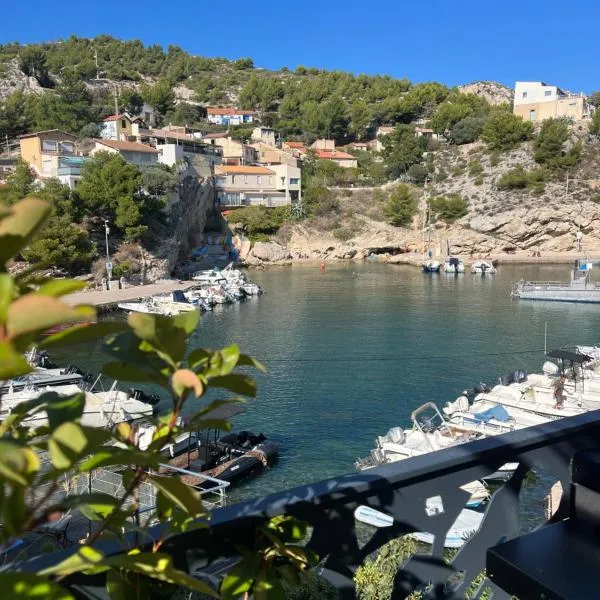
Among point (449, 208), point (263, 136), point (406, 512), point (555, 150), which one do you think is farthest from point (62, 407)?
point (263, 136)

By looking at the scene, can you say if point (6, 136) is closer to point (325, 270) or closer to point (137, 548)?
point (325, 270)

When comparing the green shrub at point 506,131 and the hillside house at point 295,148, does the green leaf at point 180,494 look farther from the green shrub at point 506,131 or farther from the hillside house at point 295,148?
the hillside house at point 295,148

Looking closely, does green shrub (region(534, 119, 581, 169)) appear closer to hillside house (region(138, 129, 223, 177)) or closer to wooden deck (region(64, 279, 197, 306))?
hillside house (region(138, 129, 223, 177))

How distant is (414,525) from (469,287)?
3637cm

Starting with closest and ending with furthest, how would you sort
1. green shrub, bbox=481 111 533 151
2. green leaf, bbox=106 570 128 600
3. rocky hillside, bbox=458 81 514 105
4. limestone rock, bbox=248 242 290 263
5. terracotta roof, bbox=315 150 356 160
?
green leaf, bbox=106 570 128 600, limestone rock, bbox=248 242 290 263, green shrub, bbox=481 111 533 151, terracotta roof, bbox=315 150 356 160, rocky hillside, bbox=458 81 514 105

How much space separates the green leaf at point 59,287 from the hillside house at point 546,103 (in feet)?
226

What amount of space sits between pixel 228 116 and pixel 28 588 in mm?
78098

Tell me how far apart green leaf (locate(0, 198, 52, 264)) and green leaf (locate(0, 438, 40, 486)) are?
0.20 metres

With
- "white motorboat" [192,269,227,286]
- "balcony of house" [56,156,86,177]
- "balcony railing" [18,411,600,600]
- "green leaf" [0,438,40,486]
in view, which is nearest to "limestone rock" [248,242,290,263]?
Answer: "white motorboat" [192,269,227,286]

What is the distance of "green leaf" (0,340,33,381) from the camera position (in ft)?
1.78

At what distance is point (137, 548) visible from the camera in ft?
3.01

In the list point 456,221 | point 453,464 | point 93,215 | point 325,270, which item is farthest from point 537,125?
point 453,464

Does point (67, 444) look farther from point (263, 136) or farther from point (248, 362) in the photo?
point (263, 136)

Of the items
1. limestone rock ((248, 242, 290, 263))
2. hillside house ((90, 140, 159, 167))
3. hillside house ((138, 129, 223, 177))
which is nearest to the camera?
hillside house ((90, 140, 159, 167))
